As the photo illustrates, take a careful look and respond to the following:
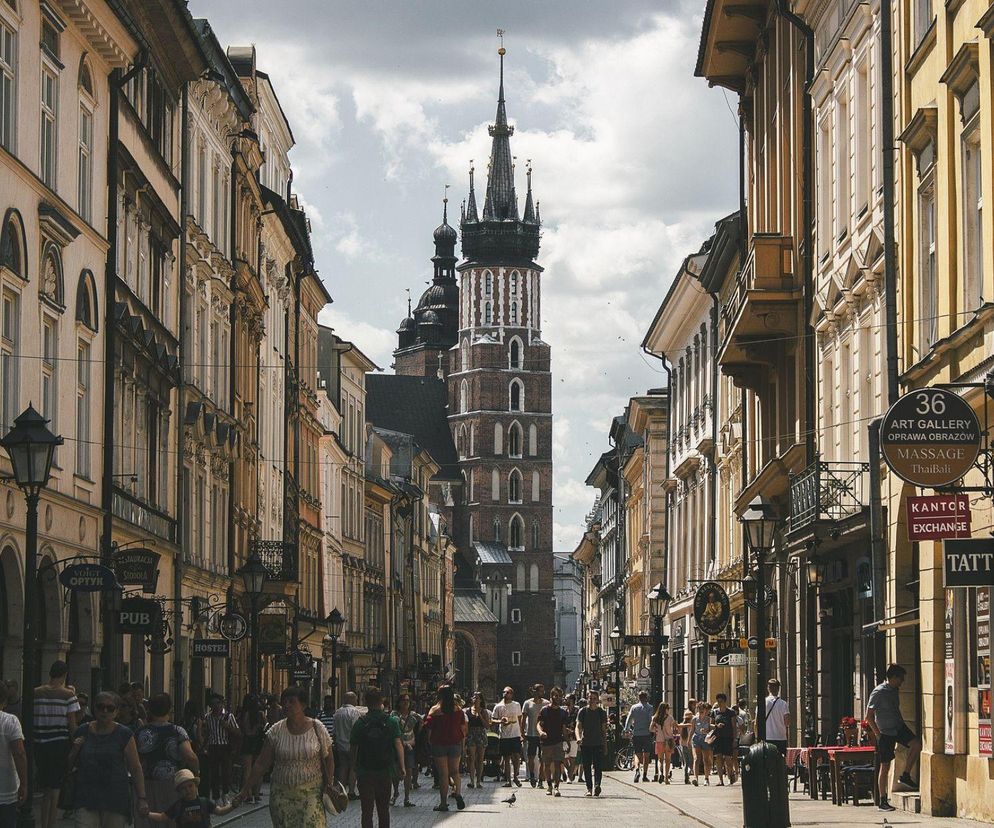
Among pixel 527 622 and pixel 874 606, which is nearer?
pixel 874 606

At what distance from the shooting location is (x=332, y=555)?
244 feet

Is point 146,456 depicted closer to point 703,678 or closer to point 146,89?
point 146,89

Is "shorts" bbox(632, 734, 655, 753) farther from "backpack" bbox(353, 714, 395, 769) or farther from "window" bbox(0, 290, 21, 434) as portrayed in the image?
"backpack" bbox(353, 714, 395, 769)

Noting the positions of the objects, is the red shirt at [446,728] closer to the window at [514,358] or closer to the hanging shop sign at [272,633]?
the hanging shop sign at [272,633]

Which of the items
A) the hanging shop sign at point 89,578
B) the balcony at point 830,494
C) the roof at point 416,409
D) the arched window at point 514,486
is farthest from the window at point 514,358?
the hanging shop sign at point 89,578

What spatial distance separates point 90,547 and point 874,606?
10.6 metres

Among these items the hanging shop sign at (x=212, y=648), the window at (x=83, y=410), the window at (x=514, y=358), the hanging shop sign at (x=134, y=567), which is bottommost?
the hanging shop sign at (x=212, y=648)

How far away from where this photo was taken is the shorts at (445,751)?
28.3 m

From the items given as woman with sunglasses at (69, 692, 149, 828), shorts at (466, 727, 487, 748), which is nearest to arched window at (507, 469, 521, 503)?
shorts at (466, 727, 487, 748)

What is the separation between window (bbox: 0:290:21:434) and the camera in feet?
79.3

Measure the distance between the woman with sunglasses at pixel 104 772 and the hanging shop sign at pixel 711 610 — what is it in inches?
967

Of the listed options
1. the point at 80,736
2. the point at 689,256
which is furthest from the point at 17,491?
the point at 689,256

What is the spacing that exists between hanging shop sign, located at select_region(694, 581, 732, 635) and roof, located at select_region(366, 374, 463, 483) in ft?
491

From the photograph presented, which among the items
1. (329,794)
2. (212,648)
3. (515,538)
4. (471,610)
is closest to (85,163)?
(212,648)
